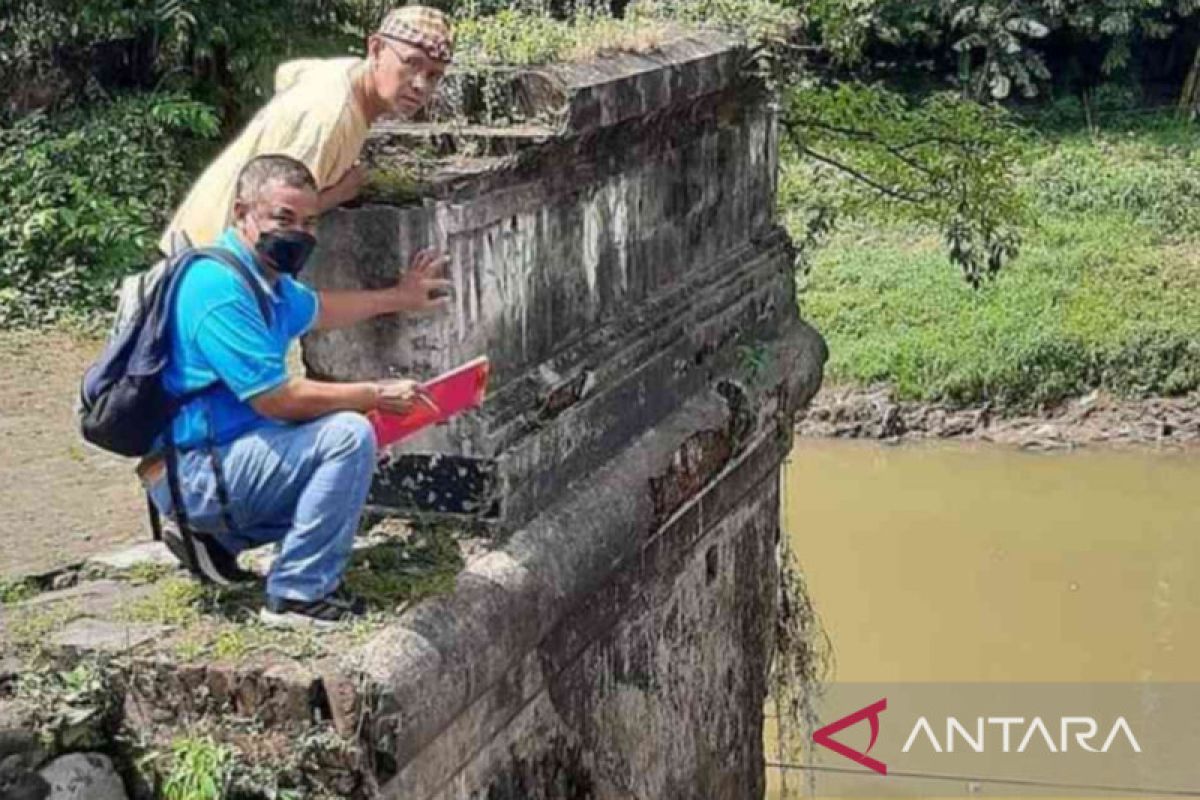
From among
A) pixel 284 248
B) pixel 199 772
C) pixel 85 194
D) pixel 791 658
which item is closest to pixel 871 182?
pixel 791 658

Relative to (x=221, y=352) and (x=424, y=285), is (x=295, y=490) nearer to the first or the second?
(x=221, y=352)

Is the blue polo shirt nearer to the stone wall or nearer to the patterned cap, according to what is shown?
the stone wall

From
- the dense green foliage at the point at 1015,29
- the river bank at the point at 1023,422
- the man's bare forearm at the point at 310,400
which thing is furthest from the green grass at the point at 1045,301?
the man's bare forearm at the point at 310,400

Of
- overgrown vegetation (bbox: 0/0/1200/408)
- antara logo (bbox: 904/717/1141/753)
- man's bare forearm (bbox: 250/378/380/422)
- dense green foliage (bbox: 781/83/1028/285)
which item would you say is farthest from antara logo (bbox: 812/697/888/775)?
man's bare forearm (bbox: 250/378/380/422)

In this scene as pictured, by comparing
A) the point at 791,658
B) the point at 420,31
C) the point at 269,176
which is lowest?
the point at 791,658

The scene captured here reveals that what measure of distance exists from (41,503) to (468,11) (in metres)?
1.75

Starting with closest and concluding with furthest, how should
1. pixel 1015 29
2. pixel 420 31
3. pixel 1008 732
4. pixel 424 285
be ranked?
pixel 420 31, pixel 424 285, pixel 1008 732, pixel 1015 29

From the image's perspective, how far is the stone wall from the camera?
152 inches

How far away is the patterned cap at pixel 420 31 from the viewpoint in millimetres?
3748

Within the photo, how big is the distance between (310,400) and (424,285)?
0.56 meters

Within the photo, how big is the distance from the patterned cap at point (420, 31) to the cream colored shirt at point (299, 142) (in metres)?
0.14

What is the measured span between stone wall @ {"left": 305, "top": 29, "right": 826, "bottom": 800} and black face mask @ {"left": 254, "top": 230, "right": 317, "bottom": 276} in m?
0.40

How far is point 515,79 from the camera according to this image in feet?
13.6

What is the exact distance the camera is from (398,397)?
3451 millimetres
